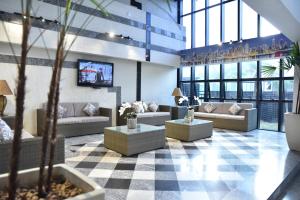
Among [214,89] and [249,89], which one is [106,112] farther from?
[249,89]

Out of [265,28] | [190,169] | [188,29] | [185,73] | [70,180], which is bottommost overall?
[190,169]

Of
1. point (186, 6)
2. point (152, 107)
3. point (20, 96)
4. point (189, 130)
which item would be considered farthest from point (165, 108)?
point (20, 96)

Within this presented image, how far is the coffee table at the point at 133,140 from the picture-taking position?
3861 millimetres

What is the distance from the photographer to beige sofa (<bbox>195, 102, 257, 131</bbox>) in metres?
6.21

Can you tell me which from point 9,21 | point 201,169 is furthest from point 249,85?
point 9,21

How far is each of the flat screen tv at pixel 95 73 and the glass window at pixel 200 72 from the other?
11.0 feet

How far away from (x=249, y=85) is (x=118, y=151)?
16.3 feet

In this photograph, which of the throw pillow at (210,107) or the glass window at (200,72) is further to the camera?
the glass window at (200,72)

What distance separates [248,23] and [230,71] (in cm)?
157

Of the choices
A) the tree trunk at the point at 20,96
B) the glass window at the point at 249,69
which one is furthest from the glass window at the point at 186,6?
the tree trunk at the point at 20,96

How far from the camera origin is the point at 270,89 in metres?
6.63

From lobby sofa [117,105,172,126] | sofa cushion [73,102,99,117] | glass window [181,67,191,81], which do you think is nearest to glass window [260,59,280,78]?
glass window [181,67,191,81]

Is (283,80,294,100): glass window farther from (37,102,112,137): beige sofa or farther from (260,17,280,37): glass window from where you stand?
(37,102,112,137): beige sofa

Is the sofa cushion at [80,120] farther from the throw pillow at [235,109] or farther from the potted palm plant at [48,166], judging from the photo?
the potted palm plant at [48,166]
